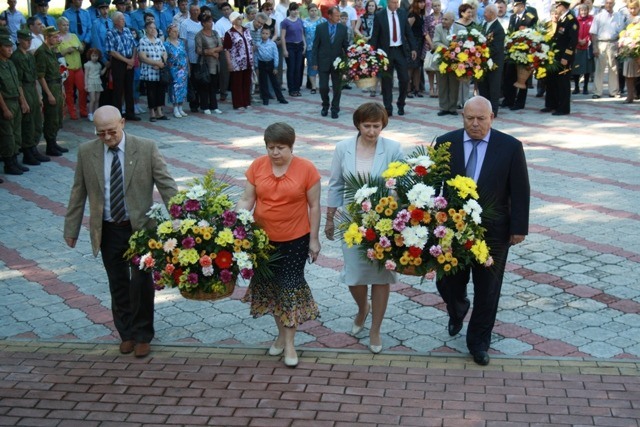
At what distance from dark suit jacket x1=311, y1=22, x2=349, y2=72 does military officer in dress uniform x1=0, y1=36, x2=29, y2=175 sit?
20.4 ft

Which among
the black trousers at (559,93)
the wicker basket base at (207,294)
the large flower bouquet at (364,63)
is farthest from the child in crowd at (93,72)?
the wicker basket base at (207,294)

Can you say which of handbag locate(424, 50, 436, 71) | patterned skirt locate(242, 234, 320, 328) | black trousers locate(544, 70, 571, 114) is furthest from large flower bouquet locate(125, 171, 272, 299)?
handbag locate(424, 50, 436, 71)

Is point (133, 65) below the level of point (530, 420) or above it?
above

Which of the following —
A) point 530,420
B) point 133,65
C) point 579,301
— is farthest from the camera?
point 133,65

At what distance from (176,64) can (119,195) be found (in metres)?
11.5

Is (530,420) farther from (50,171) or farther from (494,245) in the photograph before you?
(50,171)

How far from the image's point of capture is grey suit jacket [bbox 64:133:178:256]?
7.32 metres

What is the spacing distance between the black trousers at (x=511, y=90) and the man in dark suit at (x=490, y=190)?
12.0 meters

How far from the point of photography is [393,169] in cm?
683

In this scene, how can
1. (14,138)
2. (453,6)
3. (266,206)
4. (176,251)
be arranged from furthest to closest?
(453,6)
(14,138)
(266,206)
(176,251)

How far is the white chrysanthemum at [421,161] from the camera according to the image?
22.4 ft

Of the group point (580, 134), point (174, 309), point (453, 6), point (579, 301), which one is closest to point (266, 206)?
point (174, 309)

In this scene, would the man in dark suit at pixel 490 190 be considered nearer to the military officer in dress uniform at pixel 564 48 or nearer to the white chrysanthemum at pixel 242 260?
the white chrysanthemum at pixel 242 260

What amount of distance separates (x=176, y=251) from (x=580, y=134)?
11.1 meters
